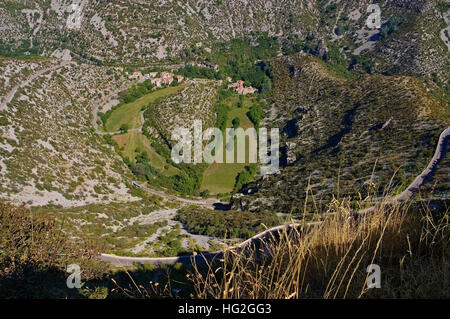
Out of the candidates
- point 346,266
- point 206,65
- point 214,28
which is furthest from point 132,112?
point 346,266

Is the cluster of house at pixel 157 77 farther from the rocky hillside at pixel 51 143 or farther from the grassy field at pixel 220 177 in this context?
the grassy field at pixel 220 177

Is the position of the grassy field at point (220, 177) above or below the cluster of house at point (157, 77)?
below

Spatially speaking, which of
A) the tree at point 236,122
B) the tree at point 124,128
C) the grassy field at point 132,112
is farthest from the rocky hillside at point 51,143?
the tree at point 236,122

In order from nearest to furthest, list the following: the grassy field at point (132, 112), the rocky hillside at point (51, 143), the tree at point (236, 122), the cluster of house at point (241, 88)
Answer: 1. the rocky hillside at point (51, 143)
2. the grassy field at point (132, 112)
3. the tree at point (236, 122)
4. the cluster of house at point (241, 88)

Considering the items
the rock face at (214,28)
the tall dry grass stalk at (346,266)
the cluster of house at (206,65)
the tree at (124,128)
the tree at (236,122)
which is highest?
the rock face at (214,28)

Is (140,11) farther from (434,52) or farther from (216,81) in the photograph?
(434,52)
